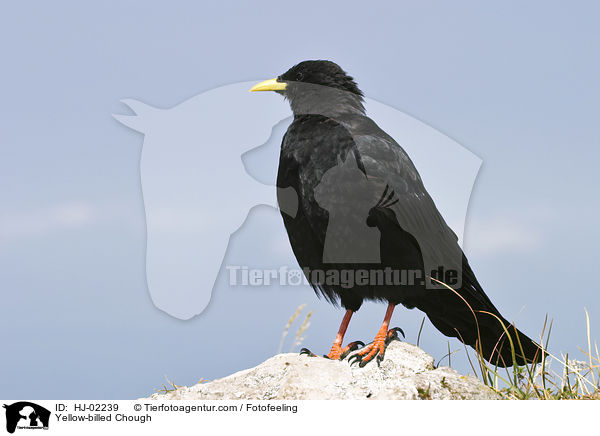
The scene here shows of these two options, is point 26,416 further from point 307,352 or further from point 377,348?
point 377,348

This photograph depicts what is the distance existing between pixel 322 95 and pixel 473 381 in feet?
9.60

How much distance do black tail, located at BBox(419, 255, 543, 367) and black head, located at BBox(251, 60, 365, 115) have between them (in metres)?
1.84

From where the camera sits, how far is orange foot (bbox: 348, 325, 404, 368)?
456 cm

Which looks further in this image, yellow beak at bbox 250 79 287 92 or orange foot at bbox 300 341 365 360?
yellow beak at bbox 250 79 287 92

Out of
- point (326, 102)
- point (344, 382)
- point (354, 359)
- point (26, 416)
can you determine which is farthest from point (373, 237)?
point (26, 416)

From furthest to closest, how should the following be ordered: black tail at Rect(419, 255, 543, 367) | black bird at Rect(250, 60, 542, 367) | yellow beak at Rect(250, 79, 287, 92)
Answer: yellow beak at Rect(250, 79, 287, 92), black tail at Rect(419, 255, 543, 367), black bird at Rect(250, 60, 542, 367)

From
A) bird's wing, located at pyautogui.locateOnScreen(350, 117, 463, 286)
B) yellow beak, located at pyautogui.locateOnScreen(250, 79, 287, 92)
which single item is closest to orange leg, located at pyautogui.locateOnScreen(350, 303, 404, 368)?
bird's wing, located at pyautogui.locateOnScreen(350, 117, 463, 286)

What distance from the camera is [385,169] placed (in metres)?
4.94

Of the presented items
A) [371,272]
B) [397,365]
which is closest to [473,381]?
[397,365]

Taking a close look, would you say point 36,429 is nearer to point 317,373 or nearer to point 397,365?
point 317,373

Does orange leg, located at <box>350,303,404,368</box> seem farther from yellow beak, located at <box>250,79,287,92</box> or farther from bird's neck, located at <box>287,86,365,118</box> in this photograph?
yellow beak, located at <box>250,79,287,92</box>

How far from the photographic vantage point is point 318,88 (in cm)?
564

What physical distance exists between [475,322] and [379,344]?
3.52ft

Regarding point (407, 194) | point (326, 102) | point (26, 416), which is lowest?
point (26, 416)
